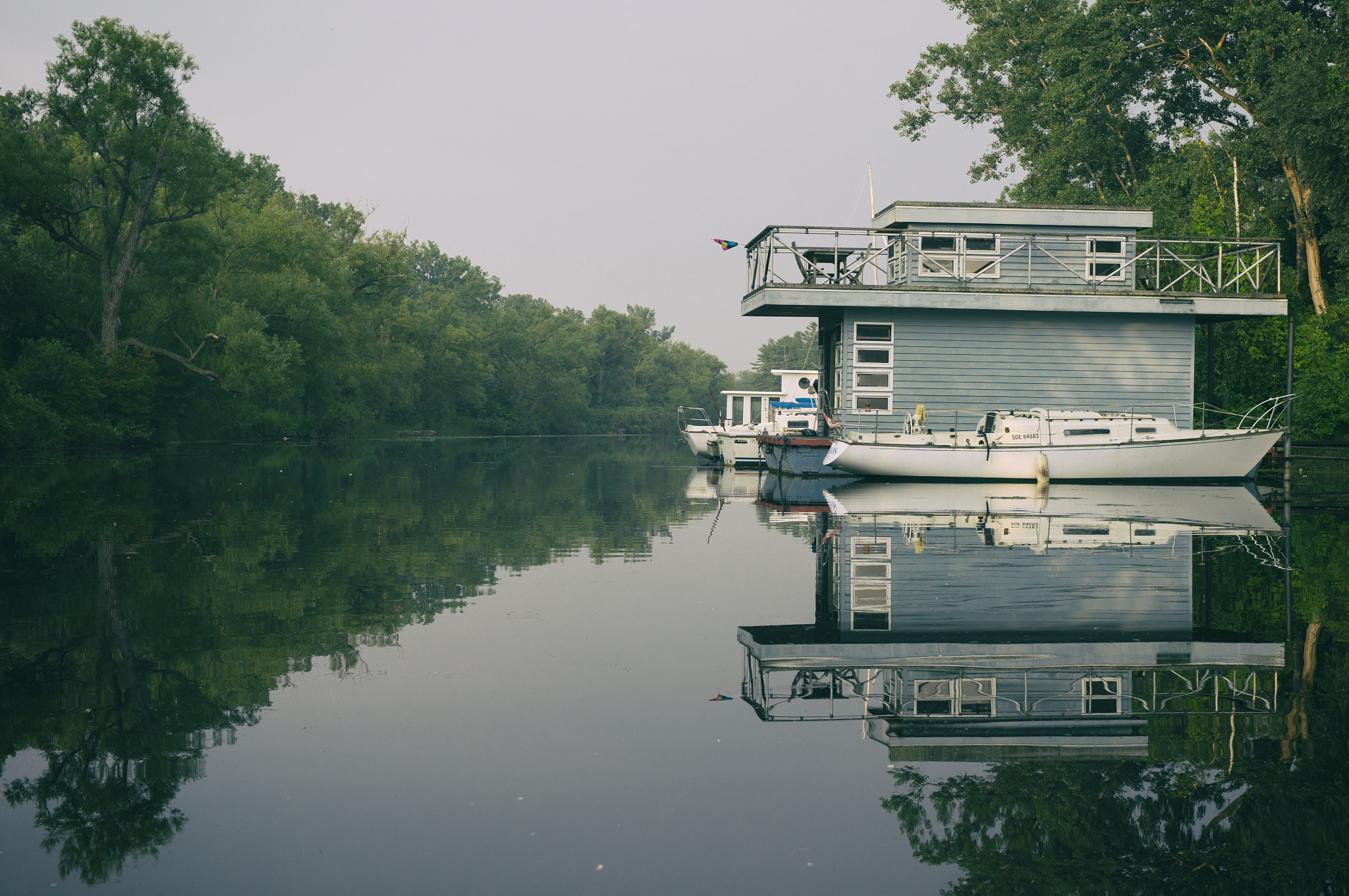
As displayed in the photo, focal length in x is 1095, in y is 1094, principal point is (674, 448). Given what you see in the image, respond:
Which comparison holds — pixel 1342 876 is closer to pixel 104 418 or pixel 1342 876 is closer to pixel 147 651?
pixel 147 651

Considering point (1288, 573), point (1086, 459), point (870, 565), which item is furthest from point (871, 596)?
point (1086, 459)

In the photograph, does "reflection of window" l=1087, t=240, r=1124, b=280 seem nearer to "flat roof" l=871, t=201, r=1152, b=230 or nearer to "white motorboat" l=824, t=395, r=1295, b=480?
"flat roof" l=871, t=201, r=1152, b=230

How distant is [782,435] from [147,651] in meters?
22.4

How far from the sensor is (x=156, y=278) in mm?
51562

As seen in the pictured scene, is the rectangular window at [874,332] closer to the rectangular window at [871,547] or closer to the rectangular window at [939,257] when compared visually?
the rectangular window at [939,257]

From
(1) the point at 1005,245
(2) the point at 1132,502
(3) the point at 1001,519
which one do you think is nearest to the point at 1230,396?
(1) the point at 1005,245

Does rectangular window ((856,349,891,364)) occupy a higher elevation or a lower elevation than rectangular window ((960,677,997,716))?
higher

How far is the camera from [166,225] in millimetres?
A: 51219

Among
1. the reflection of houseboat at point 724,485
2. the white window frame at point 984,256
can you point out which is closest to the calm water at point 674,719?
the reflection of houseboat at point 724,485

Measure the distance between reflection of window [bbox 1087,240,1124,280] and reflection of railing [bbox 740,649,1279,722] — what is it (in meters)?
23.5

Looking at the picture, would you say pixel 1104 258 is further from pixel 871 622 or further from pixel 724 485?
pixel 871 622

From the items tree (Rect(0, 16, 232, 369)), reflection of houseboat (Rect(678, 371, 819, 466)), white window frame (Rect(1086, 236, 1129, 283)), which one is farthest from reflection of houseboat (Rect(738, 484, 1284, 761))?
tree (Rect(0, 16, 232, 369))

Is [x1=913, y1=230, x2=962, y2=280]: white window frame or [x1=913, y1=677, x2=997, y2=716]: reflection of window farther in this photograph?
[x1=913, y1=230, x2=962, y2=280]: white window frame

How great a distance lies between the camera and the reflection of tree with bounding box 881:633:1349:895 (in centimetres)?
395
